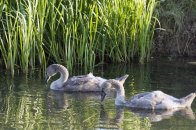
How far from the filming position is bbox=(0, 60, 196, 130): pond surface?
9938 mm

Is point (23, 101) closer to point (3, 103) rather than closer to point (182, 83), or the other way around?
point (3, 103)

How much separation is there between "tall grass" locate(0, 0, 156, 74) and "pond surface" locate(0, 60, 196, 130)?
0.42 meters

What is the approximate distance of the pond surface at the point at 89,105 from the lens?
994 cm

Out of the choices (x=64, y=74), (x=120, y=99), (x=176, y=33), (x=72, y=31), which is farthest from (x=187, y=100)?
(x=176, y=33)

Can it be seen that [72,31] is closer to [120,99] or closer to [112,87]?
[112,87]

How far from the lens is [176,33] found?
55.6 feet

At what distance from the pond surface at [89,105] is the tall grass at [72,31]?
0.42 metres

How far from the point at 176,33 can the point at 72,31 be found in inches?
143

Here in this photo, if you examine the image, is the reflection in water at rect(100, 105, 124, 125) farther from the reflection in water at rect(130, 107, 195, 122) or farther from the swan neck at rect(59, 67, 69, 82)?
the swan neck at rect(59, 67, 69, 82)

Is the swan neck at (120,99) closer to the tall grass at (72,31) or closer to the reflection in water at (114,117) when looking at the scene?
the reflection in water at (114,117)

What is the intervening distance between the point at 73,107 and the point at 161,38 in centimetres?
647

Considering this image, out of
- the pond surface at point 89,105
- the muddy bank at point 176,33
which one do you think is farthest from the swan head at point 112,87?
the muddy bank at point 176,33

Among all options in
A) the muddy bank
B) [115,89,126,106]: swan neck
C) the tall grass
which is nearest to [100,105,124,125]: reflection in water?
[115,89,126,106]: swan neck

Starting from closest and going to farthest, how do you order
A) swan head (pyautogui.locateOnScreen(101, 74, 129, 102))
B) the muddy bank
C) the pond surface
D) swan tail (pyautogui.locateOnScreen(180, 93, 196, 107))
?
the pond surface, swan tail (pyautogui.locateOnScreen(180, 93, 196, 107)), swan head (pyautogui.locateOnScreen(101, 74, 129, 102)), the muddy bank
